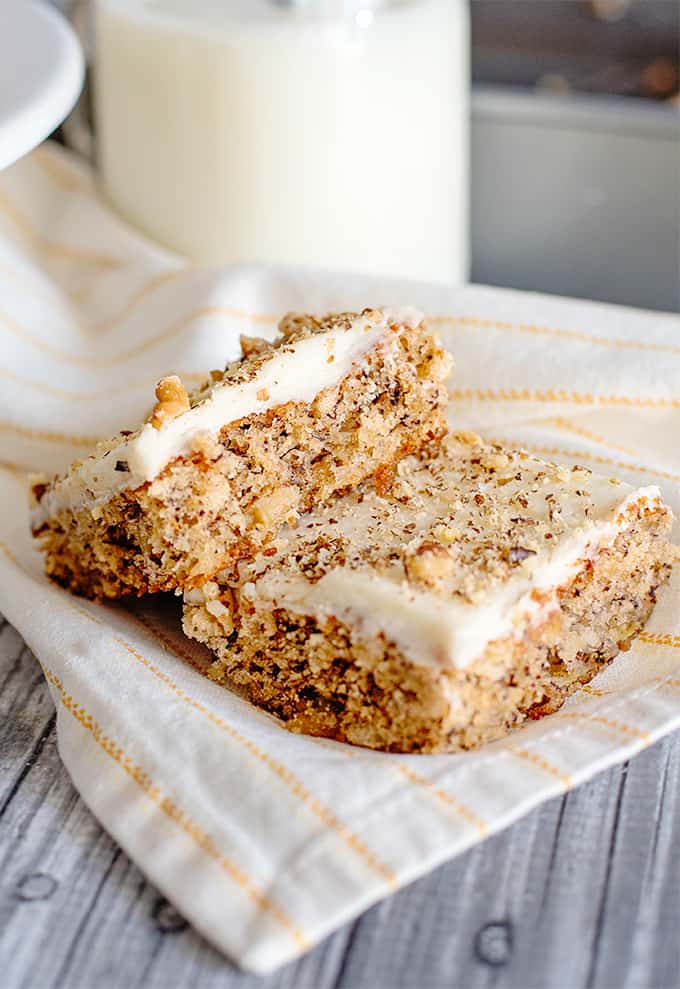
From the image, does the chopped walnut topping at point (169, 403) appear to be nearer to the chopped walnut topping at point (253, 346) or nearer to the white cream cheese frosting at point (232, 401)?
the white cream cheese frosting at point (232, 401)

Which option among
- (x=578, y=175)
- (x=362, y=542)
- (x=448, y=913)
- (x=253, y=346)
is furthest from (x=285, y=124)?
(x=448, y=913)

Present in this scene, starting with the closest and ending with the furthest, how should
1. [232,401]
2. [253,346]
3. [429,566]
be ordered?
[429,566]
[232,401]
[253,346]

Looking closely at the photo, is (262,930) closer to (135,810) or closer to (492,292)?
(135,810)

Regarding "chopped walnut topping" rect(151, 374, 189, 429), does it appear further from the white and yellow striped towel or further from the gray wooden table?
the gray wooden table

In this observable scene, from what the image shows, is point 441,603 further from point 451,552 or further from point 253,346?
point 253,346

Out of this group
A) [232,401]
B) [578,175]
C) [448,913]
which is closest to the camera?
[448,913]

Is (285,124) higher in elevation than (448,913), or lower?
higher
